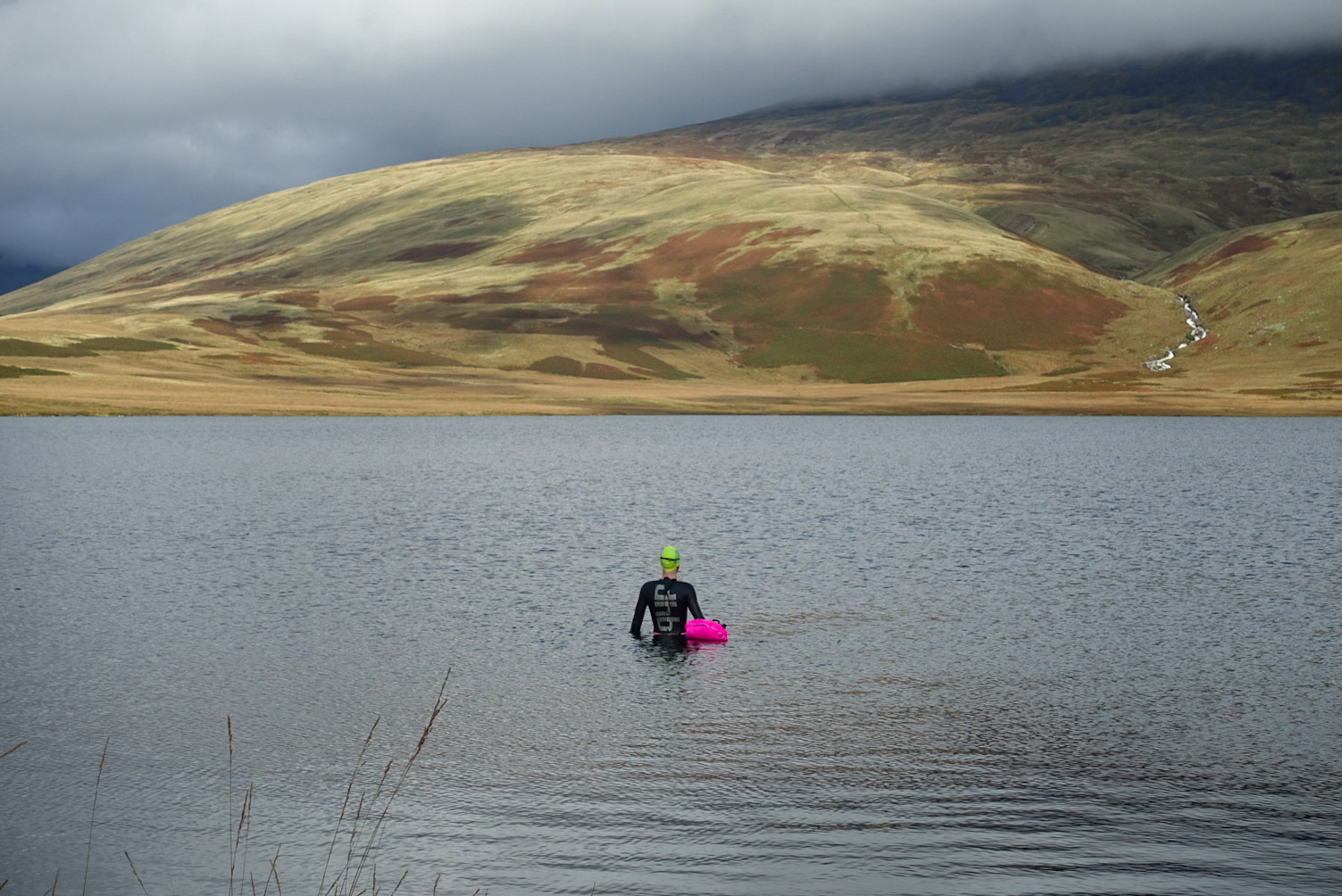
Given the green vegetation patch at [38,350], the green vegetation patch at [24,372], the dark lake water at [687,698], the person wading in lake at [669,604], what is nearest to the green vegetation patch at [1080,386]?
the dark lake water at [687,698]

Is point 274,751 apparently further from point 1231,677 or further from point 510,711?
point 1231,677

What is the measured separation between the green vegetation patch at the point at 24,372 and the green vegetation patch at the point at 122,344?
23814 mm

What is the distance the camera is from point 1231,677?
23.8 metres

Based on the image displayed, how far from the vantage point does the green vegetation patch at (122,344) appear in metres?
191

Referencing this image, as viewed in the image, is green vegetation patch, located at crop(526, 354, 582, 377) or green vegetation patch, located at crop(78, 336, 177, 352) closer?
green vegetation patch, located at crop(78, 336, 177, 352)

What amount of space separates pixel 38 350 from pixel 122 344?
515 inches

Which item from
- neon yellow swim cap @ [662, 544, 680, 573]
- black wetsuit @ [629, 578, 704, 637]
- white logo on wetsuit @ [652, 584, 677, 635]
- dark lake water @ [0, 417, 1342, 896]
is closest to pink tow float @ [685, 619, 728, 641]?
black wetsuit @ [629, 578, 704, 637]

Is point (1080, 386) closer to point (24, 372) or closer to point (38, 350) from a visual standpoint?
point (24, 372)

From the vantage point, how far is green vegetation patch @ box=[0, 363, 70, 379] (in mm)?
161375

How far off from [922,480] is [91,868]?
61.1 metres

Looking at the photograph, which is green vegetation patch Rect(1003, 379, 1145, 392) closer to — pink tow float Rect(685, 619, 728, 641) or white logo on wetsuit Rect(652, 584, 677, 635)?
pink tow float Rect(685, 619, 728, 641)

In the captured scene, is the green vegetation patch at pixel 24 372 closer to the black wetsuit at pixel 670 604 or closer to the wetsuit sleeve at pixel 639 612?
the wetsuit sleeve at pixel 639 612

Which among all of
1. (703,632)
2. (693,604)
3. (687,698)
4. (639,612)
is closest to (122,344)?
(639,612)

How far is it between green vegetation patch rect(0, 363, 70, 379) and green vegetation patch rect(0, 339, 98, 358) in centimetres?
1235
